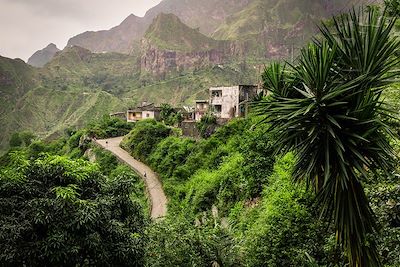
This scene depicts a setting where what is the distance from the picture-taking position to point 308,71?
5965 mm

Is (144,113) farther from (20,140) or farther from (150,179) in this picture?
(20,140)

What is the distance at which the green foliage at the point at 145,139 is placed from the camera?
33406 millimetres

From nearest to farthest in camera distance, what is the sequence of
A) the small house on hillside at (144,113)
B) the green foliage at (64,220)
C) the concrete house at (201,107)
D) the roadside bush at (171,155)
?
1. the green foliage at (64,220)
2. the roadside bush at (171,155)
3. the concrete house at (201,107)
4. the small house on hillside at (144,113)

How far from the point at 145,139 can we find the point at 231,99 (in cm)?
911

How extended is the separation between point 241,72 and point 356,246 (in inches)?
5564

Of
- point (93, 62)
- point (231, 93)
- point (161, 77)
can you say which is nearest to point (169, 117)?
point (231, 93)

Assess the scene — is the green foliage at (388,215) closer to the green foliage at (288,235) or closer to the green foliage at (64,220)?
the green foliage at (288,235)

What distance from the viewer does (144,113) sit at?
2136 inches

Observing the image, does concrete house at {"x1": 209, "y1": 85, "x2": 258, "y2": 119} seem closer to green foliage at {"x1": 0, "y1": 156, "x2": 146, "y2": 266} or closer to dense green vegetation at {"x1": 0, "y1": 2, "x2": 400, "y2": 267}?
dense green vegetation at {"x1": 0, "y1": 2, "x2": 400, "y2": 267}

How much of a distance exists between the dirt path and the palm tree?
15008mm

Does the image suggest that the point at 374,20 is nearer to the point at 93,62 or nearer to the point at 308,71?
the point at 308,71

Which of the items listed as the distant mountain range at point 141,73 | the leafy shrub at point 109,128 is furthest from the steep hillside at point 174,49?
the leafy shrub at point 109,128

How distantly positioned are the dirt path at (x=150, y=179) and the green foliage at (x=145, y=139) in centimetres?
69

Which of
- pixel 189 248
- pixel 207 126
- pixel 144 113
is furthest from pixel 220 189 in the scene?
pixel 144 113
